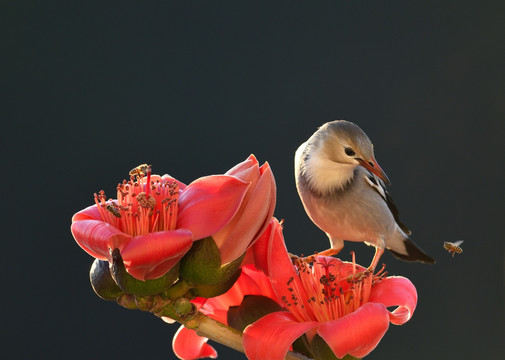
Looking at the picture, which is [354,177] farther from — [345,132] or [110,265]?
[110,265]

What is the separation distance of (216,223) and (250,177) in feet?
0.09

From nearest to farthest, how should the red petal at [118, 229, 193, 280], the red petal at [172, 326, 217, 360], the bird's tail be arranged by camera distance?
the red petal at [118, 229, 193, 280], the red petal at [172, 326, 217, 360], the bird's tail

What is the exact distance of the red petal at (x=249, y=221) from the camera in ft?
0.98

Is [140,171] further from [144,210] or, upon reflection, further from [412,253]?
[412,253]

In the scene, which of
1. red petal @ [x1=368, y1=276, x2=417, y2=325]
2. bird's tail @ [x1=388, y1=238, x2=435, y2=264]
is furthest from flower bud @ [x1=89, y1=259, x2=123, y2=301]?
bird's tail @ [x1=388, y1=238, x2=435, y2=264]

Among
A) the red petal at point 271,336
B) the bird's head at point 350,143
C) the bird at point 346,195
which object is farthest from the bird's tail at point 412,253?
the red petal at point 271,336

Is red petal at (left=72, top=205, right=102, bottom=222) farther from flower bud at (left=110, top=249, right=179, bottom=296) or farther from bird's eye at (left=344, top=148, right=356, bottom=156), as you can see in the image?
bird's eye at (left=344, top=148, right=356, bottom=156)

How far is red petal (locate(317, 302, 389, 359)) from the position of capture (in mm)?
307

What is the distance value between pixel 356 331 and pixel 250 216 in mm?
76

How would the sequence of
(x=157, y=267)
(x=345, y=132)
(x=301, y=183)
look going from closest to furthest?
(x=157, y=267), (x=345, y=132), (x=301, y=183)

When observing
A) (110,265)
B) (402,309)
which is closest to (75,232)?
(110,265)

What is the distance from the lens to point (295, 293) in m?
0.35

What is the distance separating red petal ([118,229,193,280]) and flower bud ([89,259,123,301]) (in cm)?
3

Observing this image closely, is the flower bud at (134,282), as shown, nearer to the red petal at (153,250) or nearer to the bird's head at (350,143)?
the red petal at (153,250)
